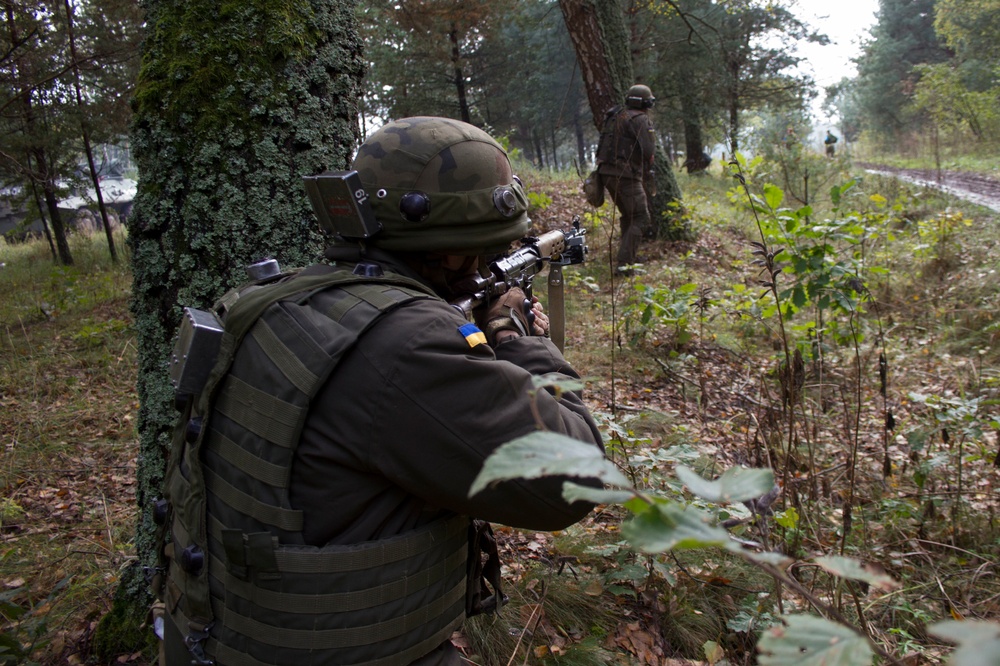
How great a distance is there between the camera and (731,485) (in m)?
0.82


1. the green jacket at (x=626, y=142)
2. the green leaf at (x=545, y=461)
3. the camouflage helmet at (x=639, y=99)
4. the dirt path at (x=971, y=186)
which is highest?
the camouflage helmet at (x=639, y=99)

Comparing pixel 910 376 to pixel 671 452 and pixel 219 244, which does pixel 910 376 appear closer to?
pixel 671 452

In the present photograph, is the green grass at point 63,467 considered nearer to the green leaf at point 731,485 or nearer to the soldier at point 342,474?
the soldier at point 342,474

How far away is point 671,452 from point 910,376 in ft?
14.9

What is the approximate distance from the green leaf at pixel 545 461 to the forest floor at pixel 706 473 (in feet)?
0.99

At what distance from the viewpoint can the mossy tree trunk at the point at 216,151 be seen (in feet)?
8.18

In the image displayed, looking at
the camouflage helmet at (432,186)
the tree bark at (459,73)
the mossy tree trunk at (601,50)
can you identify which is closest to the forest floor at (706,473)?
the camouflage helmet at (432,186)

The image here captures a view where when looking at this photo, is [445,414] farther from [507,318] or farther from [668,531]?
[668,531]

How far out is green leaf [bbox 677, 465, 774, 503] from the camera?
757 millimetres

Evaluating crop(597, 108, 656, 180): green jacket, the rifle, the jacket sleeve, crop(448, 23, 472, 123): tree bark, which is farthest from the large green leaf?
crop(448, 23, 472, 123): tree bark

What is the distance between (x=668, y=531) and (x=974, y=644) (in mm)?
292

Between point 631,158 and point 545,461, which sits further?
point 631,158

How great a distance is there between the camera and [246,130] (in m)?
2.51

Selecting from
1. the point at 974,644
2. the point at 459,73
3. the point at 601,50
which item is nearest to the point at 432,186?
the point at 974,644
